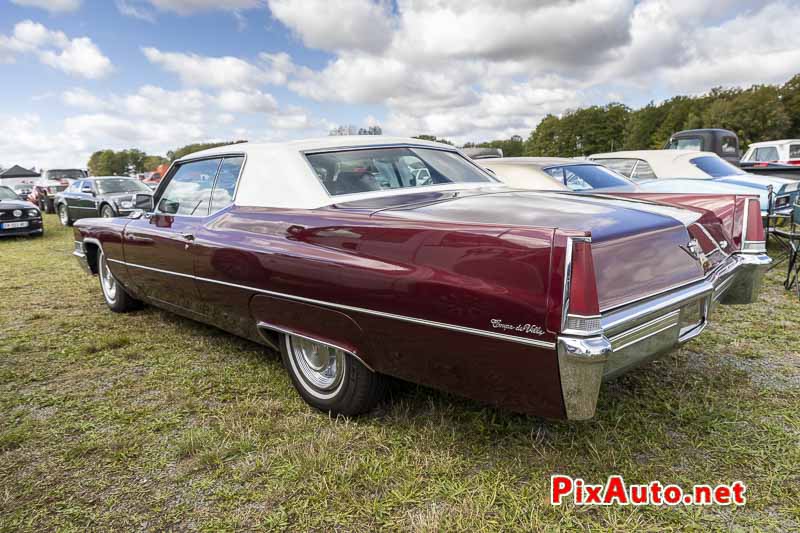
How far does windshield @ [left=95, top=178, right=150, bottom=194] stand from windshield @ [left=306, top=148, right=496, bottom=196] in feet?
34.6

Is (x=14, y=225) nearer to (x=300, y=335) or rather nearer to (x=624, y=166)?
(x=300, y=335)

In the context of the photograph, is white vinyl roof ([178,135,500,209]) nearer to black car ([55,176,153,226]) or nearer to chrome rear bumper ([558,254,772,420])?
chrome rear bumper ([558,254,772,420])

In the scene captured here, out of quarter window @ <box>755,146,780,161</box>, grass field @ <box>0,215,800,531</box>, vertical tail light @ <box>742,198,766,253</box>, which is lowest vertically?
grass field @ <box>0,215,800,531</box>

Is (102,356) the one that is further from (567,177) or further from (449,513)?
(567,177)

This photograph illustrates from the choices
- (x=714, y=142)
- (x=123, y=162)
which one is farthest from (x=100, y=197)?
(x=123, y=162)

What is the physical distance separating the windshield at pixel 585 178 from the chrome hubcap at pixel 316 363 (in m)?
4.07

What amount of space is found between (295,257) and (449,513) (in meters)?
1.33

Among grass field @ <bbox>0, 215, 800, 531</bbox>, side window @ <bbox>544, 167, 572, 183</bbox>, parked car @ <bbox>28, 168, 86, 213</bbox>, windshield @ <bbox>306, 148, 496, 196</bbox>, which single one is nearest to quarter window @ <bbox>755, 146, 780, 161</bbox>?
side window @ <bbox>544, 167, 572, 183</bbox>

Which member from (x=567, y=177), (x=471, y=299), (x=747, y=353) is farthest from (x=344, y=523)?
(x=567, y=177)

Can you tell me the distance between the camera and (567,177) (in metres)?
5.99

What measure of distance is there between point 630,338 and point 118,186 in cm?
1300

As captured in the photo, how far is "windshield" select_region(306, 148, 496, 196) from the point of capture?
2.89 m

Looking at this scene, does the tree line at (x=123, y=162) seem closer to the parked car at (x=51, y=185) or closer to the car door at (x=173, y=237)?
the parked car at (x=51, y=185)

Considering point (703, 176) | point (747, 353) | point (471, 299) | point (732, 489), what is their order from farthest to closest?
point (703, 176) < point (747, 353) < point (732, 489) < point (471, 299)
